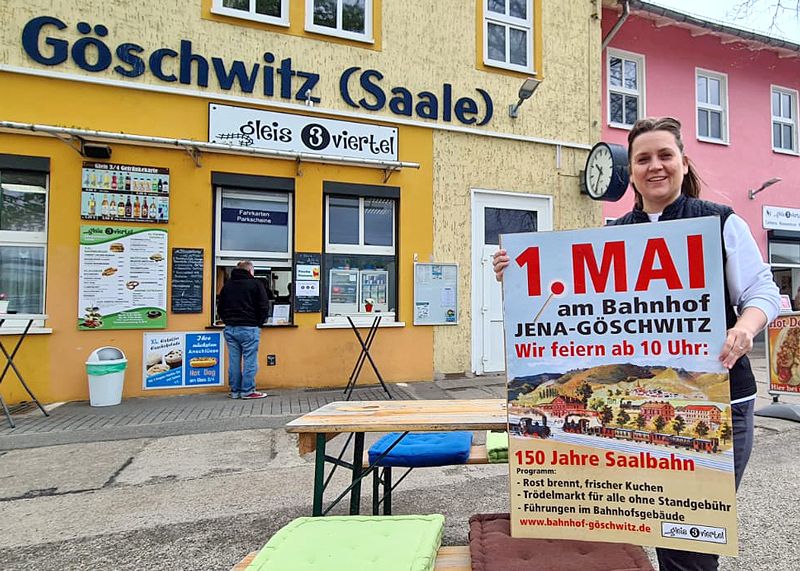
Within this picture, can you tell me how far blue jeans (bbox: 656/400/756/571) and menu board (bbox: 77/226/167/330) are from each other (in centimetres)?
627

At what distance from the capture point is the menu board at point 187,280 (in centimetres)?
639

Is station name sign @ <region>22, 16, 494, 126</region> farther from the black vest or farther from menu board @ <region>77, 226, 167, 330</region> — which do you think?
the black vest

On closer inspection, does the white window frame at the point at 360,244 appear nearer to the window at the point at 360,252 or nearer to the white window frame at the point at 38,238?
the window at the point at 360,252

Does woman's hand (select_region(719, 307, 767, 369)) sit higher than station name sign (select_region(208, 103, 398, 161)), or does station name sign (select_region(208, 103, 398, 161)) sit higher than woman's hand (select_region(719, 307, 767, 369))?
station name sign (select_region(208, 103, 398, 161))

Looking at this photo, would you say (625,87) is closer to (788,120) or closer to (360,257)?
(788,120)

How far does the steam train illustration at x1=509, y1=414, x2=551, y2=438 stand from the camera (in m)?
1.55

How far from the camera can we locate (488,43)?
26.2 feet

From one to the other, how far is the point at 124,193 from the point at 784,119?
13.9 m

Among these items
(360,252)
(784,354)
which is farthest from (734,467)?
(360,252)

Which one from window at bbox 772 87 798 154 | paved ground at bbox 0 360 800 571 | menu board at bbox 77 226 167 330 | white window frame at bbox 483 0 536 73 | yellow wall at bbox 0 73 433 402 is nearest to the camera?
paved ground at bbox 0 360 800 571

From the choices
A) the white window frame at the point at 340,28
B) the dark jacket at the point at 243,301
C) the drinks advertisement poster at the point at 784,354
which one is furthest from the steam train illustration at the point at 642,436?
the white window frame at the point at 340,28

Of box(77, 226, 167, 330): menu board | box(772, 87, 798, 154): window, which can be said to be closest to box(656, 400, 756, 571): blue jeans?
box(77, 226, 167, 330): menu board

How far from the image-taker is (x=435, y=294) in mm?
7414

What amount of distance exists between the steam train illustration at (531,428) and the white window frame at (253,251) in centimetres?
581
